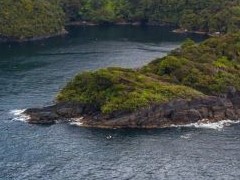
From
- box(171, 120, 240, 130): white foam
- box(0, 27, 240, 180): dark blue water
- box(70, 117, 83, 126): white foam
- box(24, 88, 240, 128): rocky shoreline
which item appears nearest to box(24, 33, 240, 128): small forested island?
box(24, 88, 240, 128): rocky shoreline

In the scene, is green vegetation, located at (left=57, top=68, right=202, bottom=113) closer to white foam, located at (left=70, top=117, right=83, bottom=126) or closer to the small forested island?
the small forested island

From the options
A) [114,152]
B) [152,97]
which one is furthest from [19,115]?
[114,152]

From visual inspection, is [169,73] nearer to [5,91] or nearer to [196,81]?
[196,81]

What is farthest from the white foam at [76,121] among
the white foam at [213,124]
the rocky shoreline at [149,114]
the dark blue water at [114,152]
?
the white foam at [213,124]

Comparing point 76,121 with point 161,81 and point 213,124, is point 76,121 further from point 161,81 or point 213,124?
point 213,124

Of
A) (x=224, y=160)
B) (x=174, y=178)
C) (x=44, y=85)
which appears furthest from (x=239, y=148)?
(x=44, y=85)

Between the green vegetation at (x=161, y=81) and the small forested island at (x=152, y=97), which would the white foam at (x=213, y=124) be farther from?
the green vegetation at (x=161, y=81)
